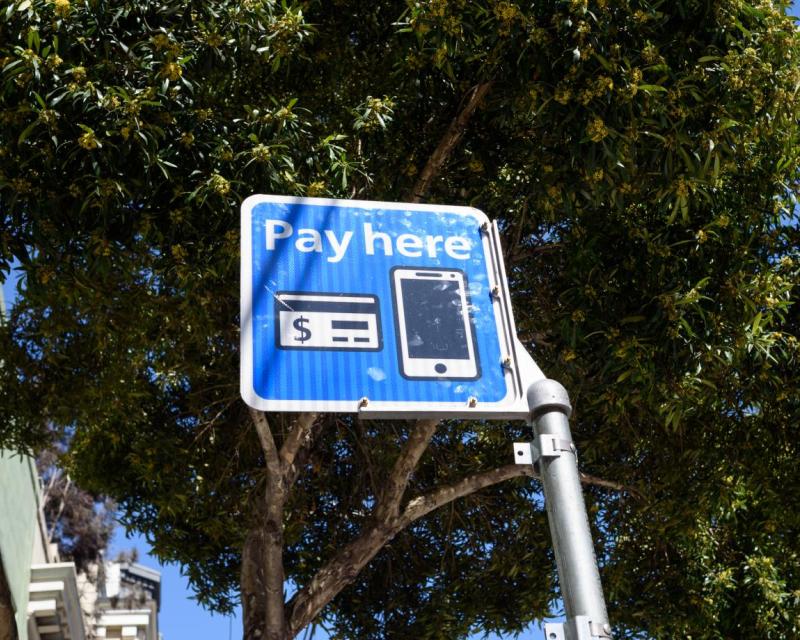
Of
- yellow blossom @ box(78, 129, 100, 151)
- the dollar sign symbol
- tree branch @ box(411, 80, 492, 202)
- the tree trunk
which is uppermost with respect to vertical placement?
tree branch @ box(411, 80, 492, 202)

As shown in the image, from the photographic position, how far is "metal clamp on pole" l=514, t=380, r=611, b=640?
288cm

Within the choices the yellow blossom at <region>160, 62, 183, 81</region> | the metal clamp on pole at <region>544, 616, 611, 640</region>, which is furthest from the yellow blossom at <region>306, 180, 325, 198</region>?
the metal clamp on pole at <region>544, 616, 611, 640</region>

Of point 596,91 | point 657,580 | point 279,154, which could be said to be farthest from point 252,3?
point 657,580

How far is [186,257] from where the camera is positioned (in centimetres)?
845

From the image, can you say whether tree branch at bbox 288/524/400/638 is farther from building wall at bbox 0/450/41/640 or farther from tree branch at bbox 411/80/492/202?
building wall at bbox 0/450/41/640

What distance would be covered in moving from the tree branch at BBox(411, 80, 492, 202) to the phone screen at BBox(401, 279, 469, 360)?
20.4ft

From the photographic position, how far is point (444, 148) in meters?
9.87

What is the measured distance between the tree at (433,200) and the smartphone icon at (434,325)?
177 inches

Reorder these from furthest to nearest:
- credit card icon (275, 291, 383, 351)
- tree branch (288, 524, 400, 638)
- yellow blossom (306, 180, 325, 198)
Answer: tree branch (288, 524, 400, 638) → yellow blossom (306, 180, 325, 198) → credit card icon (275, 291, 383, 351)

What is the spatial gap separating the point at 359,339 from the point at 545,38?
5331 mm

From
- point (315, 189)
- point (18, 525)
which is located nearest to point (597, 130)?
point (315, 189)

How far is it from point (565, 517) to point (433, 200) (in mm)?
7401

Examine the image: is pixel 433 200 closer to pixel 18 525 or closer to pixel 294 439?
pixel 294 439

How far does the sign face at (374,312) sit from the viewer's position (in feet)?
10.6
